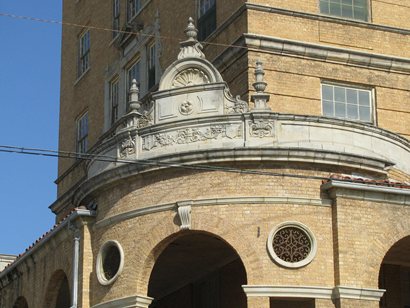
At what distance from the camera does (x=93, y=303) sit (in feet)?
96.1

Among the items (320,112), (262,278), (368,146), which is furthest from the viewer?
(320,112)

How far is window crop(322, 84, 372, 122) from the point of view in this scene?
3341 cm

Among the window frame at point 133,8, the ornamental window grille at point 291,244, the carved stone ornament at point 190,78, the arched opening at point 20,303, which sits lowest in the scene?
the ornamental window grille at point 291,244

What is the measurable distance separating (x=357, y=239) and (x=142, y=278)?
16.6 ft

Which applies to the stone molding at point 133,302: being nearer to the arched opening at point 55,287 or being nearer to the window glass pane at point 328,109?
the arched opening at point 55,287

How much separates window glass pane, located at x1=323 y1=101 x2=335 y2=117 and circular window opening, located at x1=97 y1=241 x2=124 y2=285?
25.5 ft

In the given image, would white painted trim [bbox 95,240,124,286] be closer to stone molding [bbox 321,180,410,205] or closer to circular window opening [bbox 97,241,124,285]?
circular window opening [bbox 97,241,124,285]

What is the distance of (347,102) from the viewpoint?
33750 mm

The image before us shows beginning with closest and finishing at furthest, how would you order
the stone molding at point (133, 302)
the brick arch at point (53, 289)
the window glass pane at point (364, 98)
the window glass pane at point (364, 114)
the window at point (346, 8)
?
the stone molding at point (133, 302) < the brick arch at point (53, 289) < the window glass pane at point (364, 114) < the window glass pane at point (364, 98) < the window at point (346, 8)

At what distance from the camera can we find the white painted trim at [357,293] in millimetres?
26750

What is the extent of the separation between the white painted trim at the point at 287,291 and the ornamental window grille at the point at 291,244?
2.36 ft

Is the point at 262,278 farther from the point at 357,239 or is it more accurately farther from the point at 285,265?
the point at 357,239

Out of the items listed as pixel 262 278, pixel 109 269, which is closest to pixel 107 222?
pixel 109 269

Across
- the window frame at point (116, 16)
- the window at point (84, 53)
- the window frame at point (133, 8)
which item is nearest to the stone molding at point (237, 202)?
the window frame at point (133, 8)
